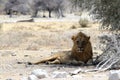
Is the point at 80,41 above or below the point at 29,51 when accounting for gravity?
above

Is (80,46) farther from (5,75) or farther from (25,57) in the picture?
(25,57)

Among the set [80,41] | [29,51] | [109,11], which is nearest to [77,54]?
[80,41]

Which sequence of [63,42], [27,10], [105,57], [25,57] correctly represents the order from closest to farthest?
[105,57]
[25,57]
[63,42]
[27,10]

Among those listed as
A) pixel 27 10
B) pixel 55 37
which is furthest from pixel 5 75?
pixel 27 10

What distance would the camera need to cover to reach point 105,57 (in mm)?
14000

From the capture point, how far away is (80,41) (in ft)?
46.1

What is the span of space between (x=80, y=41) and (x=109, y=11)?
160 centimetres

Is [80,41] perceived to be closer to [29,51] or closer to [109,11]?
[109,11]

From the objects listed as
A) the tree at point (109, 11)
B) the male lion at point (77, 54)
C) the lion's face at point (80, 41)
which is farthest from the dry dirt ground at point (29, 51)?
the tree at point (109, 11)

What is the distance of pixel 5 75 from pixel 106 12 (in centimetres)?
423

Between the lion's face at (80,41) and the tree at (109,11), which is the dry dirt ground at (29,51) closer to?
the lion's face at (80,41)

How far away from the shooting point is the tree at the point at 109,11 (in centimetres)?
1445

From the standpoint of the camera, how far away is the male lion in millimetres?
14133

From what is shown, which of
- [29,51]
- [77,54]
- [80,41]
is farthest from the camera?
[29,51]
